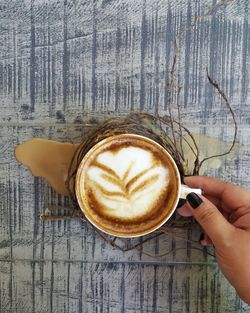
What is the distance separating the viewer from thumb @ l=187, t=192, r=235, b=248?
0.92 meters

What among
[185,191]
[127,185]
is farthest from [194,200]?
[127,185]

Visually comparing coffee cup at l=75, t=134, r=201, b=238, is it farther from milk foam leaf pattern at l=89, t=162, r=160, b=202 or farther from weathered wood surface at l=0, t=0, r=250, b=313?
weathered wood surface at l=0, t=0, r=250, b=313

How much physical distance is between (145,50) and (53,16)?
222mm

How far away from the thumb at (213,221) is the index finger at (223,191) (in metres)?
0.08

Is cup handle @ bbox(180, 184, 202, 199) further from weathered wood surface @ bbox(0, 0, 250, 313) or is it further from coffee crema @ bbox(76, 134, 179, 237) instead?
weathered wood surface @ bbox(0, 0, 250, 313)

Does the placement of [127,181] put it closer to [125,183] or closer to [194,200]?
[125,183]

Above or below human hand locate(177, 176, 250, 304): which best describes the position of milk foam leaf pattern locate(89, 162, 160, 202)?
above

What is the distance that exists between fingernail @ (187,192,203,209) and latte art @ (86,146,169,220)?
0.20ft

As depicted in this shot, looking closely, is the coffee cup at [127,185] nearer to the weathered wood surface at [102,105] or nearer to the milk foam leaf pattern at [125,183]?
the milk foam leaf pattern at [125,183]

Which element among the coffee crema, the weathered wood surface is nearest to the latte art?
the coffee crema

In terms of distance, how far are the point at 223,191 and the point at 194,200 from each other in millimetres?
104

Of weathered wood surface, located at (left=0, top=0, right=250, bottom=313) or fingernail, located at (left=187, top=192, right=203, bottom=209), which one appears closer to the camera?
fingernail, located at (left=187, top=192, right=203, bottom=209)

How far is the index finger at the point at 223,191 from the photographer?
3.26ft

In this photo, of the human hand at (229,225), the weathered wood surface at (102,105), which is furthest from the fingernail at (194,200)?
the weathered wood surface at (102,105)
